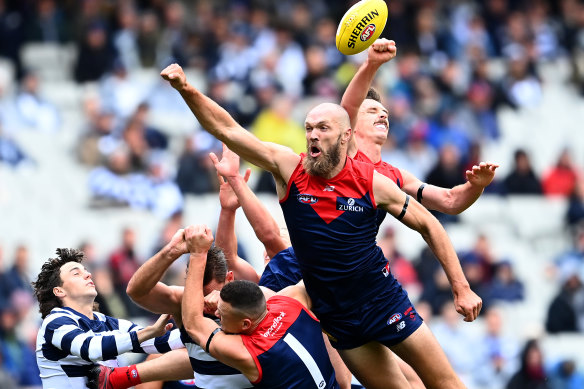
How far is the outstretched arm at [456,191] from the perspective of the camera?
766cm

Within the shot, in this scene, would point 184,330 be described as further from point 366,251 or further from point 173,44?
point 173,44

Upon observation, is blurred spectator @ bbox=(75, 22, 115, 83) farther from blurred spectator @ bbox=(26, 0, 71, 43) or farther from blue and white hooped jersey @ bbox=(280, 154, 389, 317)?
blue and white hooped jersey @ bbox=(280, 154, 389, 317)

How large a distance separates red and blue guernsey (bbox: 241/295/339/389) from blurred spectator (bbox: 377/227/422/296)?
7.62 m

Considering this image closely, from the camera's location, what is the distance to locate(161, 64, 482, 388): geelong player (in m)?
7.26

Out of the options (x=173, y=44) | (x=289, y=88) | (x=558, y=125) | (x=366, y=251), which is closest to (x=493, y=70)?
(x=558, y=125)

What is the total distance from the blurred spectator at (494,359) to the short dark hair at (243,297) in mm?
7888

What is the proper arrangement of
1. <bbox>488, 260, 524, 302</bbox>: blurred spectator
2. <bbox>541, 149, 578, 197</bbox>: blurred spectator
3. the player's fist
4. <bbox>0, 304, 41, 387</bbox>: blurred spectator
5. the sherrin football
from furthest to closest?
<bbox>541, 149, 578, 197</bbox>: blurred spectator < <bbox>488, 260, 524, 302</bbox>: blurred spectator < <bbox>0, 304, 41, 387</bbox>: blurred spectator < the sherrin football < the player's fist

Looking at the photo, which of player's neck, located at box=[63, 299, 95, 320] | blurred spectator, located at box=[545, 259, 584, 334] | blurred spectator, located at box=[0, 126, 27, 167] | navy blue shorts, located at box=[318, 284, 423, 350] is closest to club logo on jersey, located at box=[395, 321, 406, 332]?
navy blue shorts, located at box=[318, 284, 423, 350]

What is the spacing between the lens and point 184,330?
7738 mm

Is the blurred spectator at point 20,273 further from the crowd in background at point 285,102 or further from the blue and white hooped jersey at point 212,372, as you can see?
the blue and white hooped jersey at point 212,372

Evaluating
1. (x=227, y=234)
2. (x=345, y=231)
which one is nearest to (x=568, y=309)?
(x=227, y=234)

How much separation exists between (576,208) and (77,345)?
11800mm

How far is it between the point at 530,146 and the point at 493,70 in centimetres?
226

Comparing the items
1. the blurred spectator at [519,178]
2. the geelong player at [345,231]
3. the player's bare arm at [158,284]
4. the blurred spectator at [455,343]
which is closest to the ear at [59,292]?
the player's bare arm at [158,284]
